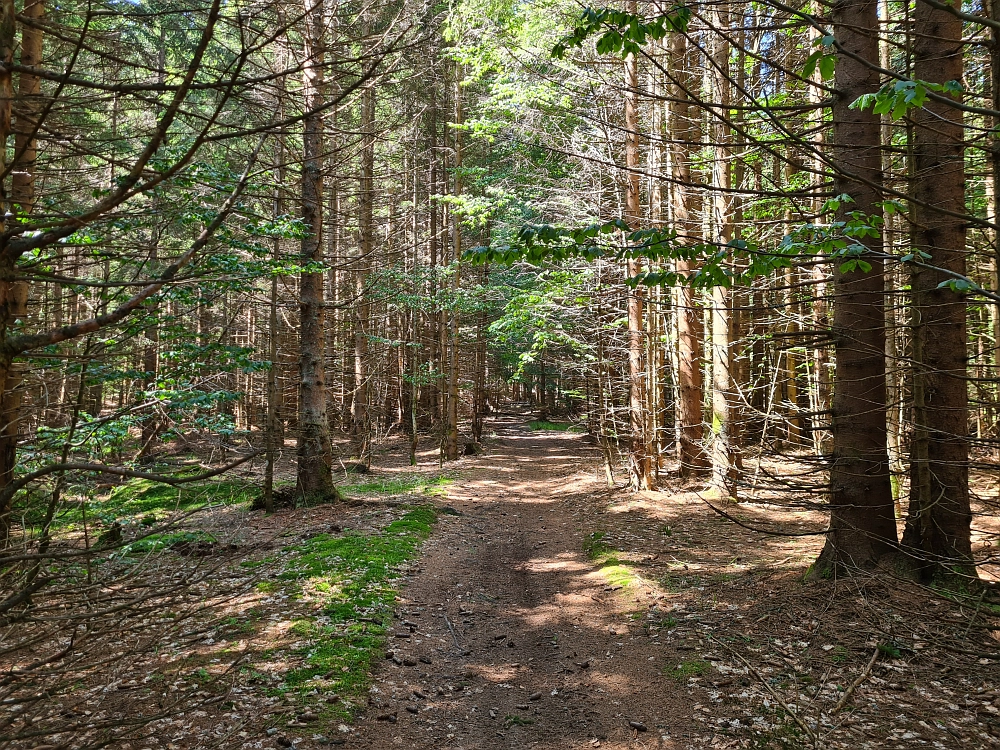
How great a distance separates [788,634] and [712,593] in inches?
57.1

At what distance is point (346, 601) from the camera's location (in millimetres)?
6758

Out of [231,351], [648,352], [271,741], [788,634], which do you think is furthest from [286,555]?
[648,352]

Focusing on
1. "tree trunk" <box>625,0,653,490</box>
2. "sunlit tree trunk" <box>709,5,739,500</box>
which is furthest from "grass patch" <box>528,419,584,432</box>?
"sunlit tree trunk" <box>709,5,739,500</box>

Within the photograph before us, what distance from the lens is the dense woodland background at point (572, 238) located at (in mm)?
2869

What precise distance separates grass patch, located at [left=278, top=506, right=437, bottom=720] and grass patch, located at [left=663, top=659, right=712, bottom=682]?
9.23ft

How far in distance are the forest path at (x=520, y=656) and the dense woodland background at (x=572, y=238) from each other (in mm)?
2250

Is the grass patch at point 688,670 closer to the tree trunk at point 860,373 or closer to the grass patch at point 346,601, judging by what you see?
the tree trunk at point 860,373

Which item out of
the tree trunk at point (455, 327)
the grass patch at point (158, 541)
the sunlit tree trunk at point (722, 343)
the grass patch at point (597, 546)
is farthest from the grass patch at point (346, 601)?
the tree trunk at point (455, 327)

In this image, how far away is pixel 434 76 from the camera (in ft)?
57.1

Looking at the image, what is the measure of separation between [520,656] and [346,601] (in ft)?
7.20

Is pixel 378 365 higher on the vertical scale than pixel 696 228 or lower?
lower

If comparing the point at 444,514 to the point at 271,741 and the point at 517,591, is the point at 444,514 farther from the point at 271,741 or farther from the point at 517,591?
the point at 271,741

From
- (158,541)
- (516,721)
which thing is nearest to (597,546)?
(516,721)

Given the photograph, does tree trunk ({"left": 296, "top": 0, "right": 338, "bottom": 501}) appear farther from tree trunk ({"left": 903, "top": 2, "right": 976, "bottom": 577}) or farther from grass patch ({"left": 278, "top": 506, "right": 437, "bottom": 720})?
tree trunk ({"left": 903, "top": 2, "right": 976, "bottom": 577})
